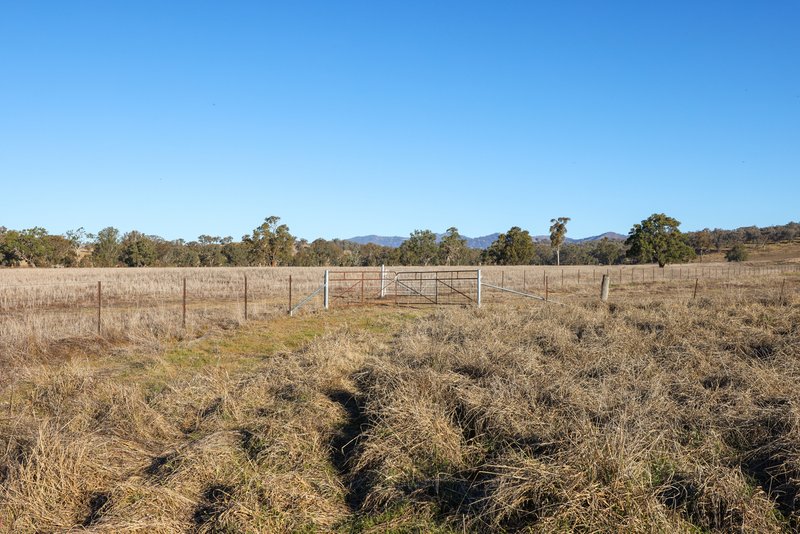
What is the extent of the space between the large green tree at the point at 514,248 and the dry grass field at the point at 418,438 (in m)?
79.8

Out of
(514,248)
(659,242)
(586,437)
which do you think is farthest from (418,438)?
(514,248)

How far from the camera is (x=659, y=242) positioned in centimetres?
7081

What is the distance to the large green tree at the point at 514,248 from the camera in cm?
9050

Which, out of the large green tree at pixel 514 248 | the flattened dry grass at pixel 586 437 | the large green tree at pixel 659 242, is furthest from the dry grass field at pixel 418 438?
the large green tree at pixel 514 248

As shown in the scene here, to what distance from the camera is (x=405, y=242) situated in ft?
334

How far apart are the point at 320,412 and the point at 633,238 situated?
7425cm

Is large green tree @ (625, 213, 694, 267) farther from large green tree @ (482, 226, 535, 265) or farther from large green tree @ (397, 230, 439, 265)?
large green tree @ (397, 230, 439, 265)

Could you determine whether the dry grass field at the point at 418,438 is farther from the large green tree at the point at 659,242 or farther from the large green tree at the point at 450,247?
the large green tree at the point at 450,247

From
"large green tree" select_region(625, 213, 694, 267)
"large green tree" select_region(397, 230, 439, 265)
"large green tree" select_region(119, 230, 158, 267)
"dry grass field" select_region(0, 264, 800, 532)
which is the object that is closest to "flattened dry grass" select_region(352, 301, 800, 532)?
"dry grass field" select_region(0, 264, 800, 532)

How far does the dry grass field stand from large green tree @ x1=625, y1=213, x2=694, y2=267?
6437 cm

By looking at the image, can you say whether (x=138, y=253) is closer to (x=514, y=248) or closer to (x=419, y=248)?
(x=419, y=248)

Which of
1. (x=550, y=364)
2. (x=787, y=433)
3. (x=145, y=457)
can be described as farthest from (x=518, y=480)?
(x=550, y=364)

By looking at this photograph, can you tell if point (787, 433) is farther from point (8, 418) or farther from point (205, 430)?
point (8, 418)

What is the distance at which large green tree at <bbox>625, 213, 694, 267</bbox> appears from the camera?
233 feet
